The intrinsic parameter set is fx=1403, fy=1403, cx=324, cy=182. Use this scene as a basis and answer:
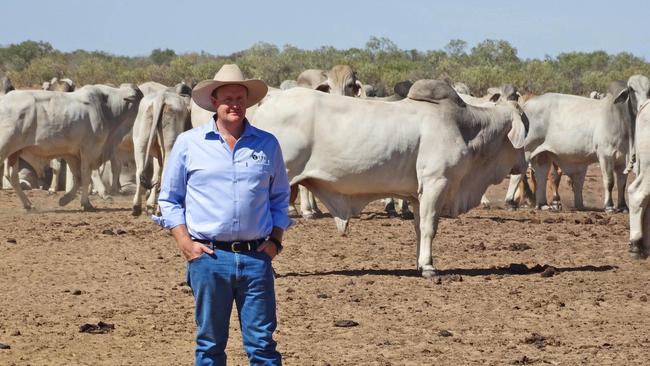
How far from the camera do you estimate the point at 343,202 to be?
13.3 m

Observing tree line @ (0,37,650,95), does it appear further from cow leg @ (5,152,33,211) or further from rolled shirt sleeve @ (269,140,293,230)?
rolled shirt sleeve @ (269,140,293,230)

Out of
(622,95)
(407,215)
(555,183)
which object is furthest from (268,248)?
(555,183)

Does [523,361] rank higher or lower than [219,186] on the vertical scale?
lower

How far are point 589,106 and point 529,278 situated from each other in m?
9.96

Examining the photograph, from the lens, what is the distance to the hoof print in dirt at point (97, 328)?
401 inches

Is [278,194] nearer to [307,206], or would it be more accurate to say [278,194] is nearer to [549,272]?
[549,272]

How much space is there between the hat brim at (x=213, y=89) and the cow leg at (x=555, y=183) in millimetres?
15641

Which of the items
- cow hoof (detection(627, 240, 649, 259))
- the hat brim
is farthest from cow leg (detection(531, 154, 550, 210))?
the hat brim

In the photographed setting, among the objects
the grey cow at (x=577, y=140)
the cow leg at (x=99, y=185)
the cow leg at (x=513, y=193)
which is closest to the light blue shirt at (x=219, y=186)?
the grey cow at (x=577, y=140)

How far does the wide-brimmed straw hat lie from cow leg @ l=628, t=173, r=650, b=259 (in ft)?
23.7

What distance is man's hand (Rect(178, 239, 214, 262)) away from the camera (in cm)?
718

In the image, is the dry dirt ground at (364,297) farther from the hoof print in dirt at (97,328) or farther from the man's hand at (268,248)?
the man's hand at (268,248)

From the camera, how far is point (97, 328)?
1027 centimetres

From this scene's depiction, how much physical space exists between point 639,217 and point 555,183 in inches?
373
